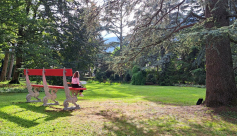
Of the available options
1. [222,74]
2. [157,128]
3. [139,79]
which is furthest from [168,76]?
[157,128]

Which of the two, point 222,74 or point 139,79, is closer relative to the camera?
point 222,74

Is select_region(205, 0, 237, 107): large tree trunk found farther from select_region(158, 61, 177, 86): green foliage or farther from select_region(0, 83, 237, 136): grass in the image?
select_region(158, 61, 177, 86): green foliage

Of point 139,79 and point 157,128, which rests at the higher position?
point 139,79

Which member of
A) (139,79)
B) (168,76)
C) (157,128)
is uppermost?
(168,76)

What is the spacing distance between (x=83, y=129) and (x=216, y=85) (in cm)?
437

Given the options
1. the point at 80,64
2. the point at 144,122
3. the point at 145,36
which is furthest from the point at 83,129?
the point at 80,64

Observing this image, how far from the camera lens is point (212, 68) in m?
6.15

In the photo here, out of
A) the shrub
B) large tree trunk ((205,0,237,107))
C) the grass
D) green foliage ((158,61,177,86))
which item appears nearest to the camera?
the grass

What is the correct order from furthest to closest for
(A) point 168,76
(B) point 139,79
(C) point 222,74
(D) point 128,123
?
(B) point 139,79 → (A) point 168,76 → (C) point 222,74 → (D) point 128,123

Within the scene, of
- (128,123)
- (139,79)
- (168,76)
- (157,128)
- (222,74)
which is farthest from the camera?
(139,79)

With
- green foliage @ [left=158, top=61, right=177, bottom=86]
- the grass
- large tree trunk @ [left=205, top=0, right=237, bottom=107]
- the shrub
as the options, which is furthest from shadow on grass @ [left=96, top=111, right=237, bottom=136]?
the shrub

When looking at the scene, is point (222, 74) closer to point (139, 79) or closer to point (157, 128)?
point (157, 128)

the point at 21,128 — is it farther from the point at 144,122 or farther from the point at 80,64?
the point at 80,64

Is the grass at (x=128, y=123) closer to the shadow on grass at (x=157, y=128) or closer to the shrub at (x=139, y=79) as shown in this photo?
the shadow on grass at (x=157, y=128)
